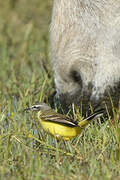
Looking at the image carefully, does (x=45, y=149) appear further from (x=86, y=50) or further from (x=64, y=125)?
(x=86, y=50)

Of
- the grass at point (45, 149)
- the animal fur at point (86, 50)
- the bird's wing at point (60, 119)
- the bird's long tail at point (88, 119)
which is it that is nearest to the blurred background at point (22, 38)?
the grass at point (45, 149)

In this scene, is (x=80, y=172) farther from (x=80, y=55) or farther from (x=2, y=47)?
(x=2, y=47)

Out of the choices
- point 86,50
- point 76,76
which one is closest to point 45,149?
point 76,76

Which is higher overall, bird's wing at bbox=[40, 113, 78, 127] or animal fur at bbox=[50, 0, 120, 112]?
animal fur at bbox=[50, 0, 120, 112]

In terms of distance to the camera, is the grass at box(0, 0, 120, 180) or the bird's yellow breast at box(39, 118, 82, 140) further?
the bird's yellow breast at box(39, 118, 82, 140)

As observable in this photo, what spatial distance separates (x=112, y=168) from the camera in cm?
232

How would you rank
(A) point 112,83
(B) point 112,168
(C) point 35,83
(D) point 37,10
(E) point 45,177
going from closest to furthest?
(E) point 45,177, (B) point 112,168, (A) point 112,83, (C) point 35,83, (D) point 37,10

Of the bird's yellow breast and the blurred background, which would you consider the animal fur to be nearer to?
the bird's yellow breast

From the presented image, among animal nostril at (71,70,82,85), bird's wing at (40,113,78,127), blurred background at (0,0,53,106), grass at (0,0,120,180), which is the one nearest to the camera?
grass at (0,0,120,180)

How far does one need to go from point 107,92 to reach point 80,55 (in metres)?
0.31

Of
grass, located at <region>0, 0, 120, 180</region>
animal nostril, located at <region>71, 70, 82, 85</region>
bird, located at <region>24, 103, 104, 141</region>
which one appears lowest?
grass, located at <region>0, 0, 120, 180</region>

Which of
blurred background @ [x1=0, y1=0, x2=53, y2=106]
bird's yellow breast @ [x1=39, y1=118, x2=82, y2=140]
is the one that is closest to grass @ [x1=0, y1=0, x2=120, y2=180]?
bird's yellow breast @ [x1=39, y1=118, x2=82, y2=140]

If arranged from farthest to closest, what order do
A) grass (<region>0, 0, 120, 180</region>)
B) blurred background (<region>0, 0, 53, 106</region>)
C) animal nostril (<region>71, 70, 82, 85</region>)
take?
blurred background (<region>0, 0, 53, 106</region>) → animal nostril (<region>71, 70, 82, 85</region>) → grass (<region>0, 0, 120, 180</region>)

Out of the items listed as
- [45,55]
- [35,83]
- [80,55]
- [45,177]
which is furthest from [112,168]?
[45,55]
